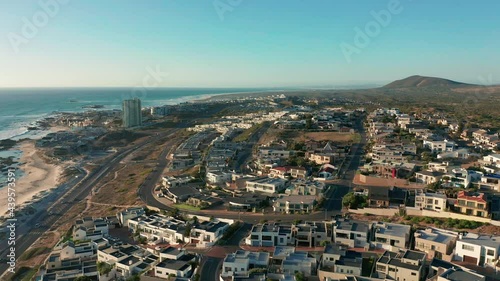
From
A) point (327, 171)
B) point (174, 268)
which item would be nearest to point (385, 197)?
point (327, 171)

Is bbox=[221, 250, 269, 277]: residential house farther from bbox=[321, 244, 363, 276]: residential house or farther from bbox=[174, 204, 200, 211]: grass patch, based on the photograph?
bbox=[174, 204, 200, 211]: grass patch

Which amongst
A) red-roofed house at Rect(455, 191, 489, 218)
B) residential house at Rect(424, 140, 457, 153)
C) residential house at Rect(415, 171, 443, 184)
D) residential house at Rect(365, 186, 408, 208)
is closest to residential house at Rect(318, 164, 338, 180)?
residential house at Rect(365, 186, 408, 208)

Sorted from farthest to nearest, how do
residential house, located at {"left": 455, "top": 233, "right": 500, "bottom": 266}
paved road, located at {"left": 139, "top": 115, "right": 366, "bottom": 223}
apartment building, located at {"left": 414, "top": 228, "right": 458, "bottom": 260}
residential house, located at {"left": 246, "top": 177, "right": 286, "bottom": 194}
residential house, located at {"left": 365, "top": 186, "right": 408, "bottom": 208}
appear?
1. residential house, located at {"left": 246, "top": 177, "right": 286, "bottom": 194}
2. residential house, located at {"left": 365, "top": 186, "right": 408, "bottom": 208}
3. paved road, located at {"left": 139, "top": 115, "right": 366, "bottom": 223}
4. apartment building, located at {"left": 414, "top": 228, "right": 458, "bottom": 260}
5. residential house, located at {"left": 455, "top": 233, "right": 500, "bottom": 266}

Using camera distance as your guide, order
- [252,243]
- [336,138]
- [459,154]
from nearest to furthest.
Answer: [252,243] → [459,154] → [336,138]

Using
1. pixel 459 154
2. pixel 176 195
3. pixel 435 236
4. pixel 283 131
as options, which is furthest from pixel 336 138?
pixel 435 236

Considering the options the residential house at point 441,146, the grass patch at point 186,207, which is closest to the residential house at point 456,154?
the residential house at point 441,146

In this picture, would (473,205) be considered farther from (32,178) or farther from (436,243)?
(32,178)

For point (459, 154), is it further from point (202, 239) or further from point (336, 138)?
point (202, 239)

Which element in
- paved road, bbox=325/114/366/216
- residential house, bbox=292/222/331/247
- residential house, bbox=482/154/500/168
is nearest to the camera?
residential house, bbox=292/222/331/247
